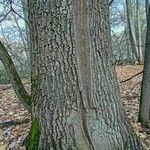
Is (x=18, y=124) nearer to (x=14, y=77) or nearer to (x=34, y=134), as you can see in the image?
(x=14, y=77)

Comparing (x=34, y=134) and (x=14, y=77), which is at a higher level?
(x=14, y=77)

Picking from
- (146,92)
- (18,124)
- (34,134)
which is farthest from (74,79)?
(18,124)

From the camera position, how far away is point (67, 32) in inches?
126

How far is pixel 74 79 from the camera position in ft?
10.8

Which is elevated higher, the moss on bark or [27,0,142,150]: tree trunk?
[27,0,142,150]: tree trunk

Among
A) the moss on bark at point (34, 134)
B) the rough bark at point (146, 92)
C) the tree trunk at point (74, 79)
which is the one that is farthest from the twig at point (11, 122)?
the tree trunk at point (74, 79)

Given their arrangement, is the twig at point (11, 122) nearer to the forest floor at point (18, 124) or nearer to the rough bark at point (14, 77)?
the forest floor at point (18, 124)

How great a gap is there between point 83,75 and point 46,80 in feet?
1.27

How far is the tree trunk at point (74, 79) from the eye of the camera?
10.6 ft

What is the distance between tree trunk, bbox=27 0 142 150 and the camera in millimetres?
3238

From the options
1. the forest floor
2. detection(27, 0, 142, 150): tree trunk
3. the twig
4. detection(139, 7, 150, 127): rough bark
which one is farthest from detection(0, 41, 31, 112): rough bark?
detection(139, 7, 150, 127): rough bark

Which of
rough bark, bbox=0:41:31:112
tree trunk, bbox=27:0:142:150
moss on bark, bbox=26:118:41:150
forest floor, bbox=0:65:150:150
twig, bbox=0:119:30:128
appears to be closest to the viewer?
tree trunk, bbox=27:0:142:150

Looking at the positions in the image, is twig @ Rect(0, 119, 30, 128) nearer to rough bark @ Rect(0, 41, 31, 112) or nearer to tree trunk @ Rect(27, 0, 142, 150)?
rough bark @ Rect(0, 41, 31, 112)

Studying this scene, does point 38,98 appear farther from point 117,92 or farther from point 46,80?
point 117,92
